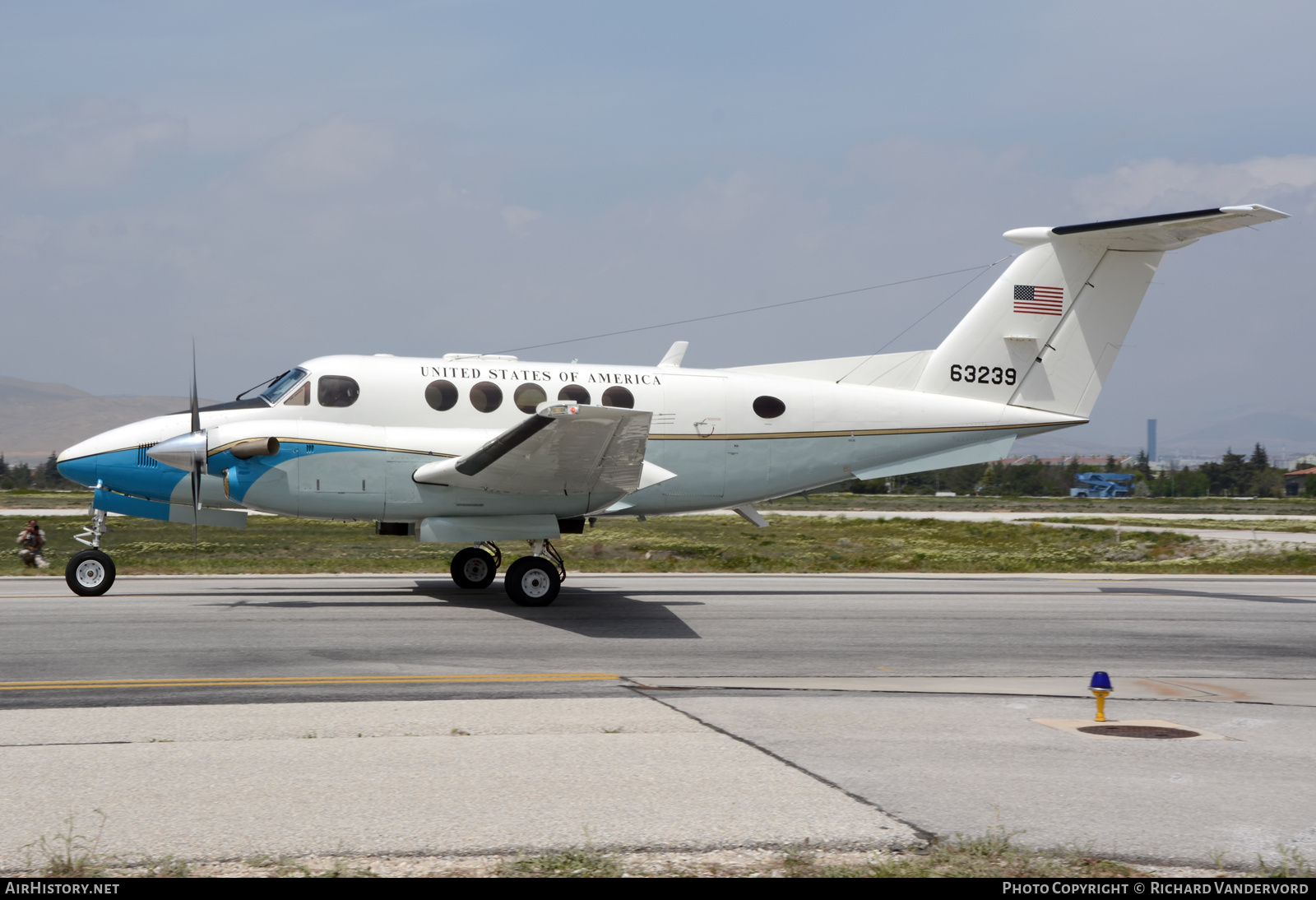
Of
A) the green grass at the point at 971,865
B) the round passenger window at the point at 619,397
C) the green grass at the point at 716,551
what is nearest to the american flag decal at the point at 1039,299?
the round passenger window at the point at 619,397

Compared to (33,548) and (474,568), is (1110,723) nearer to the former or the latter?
(474,568)

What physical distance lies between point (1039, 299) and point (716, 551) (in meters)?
13.9

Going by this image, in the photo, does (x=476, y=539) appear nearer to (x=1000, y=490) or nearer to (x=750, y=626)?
(x=750, y=626)

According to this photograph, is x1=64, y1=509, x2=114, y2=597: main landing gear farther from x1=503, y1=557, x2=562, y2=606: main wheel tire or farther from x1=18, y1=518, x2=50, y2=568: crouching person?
x1=18, y1=518, x2=50, y2=568: crouching person

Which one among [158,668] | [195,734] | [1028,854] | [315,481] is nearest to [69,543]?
[315,481]

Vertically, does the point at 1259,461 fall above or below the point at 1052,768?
above

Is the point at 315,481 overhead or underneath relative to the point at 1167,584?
overhead

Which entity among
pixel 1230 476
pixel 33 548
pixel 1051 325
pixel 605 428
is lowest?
pixel 33 548

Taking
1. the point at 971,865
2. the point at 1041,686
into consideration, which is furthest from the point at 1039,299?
the point at 971,865

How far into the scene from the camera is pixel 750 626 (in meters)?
13.8

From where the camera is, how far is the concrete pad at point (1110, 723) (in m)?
7.55

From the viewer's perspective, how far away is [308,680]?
31.0 feet

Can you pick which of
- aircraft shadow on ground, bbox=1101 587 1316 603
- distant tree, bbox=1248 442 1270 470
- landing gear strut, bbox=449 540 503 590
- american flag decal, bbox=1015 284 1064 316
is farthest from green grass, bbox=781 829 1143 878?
distant tree, bbox=1248 442 1270 470
